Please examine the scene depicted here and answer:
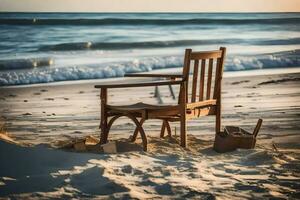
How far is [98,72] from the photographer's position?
42.6 feet

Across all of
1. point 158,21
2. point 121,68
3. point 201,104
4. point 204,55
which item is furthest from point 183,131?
point 158,21

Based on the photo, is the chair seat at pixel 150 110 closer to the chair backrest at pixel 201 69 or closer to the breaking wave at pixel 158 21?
the chair backrest at pixel 201 69

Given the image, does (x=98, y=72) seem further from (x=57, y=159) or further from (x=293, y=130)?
(x=57, y=159)

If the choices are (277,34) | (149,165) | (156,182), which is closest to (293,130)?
(149,165)

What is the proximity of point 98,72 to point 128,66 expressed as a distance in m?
1.56

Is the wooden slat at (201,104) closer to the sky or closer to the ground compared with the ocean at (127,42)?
closer to the ground

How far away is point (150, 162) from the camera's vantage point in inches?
161

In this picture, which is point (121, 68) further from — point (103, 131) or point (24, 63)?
point (103, 131)

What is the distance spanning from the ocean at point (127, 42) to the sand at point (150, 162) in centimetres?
588

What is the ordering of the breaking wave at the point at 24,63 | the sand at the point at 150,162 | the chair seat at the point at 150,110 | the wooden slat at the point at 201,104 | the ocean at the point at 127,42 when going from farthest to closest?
the breaking wave at the point at 24,63 → the ocean at the point at 127,42 → the wooden slat at the point at 201,104 → the chair seat at the point at 150,110 → the sand at the point at 150,162

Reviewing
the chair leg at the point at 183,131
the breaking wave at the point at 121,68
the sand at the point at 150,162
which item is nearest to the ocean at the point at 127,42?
the breaking wave at the point at 121,68

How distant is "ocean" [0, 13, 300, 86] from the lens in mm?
14234

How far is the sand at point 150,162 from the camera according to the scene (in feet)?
10.9

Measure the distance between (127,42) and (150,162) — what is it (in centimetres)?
1809
